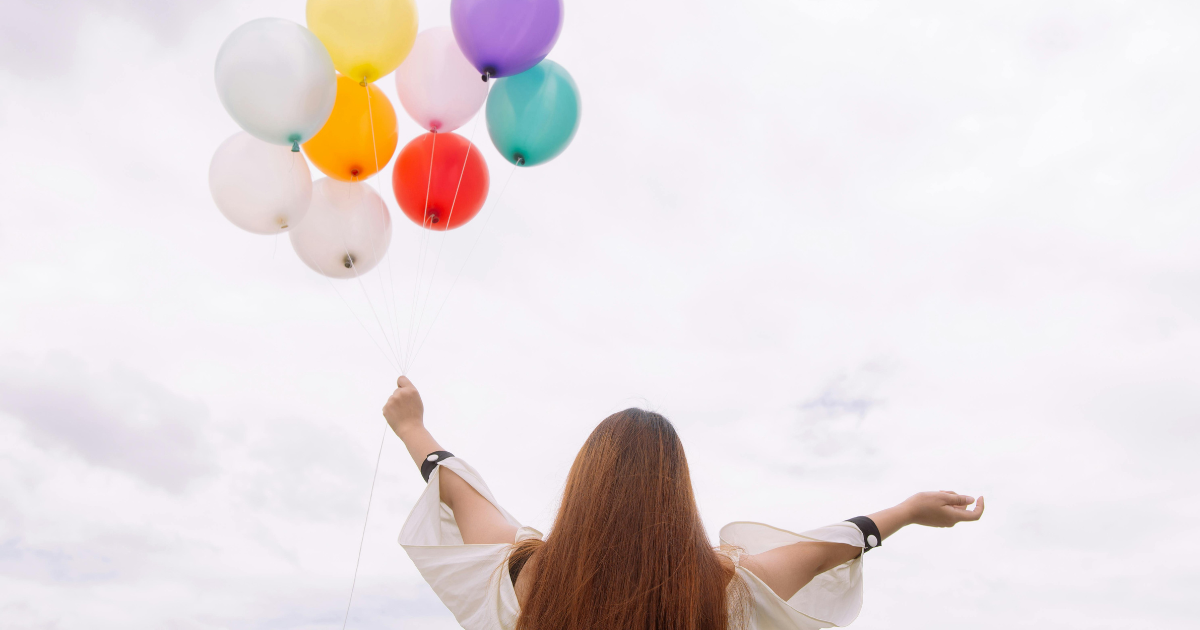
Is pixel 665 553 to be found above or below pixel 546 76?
below

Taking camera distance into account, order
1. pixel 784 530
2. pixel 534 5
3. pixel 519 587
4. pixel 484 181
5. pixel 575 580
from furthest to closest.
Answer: pixel 484 181
pixel 534 5
pixel 784 530
pixel 519 587
pixel 575 580

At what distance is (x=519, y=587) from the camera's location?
1.63 meters

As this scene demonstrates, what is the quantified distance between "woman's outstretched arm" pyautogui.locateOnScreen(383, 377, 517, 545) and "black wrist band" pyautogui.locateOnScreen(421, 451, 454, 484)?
0.03m

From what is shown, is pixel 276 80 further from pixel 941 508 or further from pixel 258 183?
pixel 941 508

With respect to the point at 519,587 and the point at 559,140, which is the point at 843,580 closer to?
the point at 519,587

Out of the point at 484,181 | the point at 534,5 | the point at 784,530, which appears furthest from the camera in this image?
the point at 484,181

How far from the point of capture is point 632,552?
1.53 meters

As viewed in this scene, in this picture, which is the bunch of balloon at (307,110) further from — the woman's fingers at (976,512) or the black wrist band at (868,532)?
the woman's fingers at (976,512)

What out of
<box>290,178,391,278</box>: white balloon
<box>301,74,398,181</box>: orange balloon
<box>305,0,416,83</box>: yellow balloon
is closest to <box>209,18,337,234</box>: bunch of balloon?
<box>305,0,416,83</box>: yellow balloon

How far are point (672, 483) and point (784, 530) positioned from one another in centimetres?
41

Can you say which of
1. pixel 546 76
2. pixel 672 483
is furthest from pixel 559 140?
pixel 672 483

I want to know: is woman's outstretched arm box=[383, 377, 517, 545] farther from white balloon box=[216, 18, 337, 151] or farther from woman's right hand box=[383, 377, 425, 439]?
white balloon box=[216, 18, 337, 151]

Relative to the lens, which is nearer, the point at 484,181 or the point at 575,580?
the point at 575,580

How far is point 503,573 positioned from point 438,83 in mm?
2435
